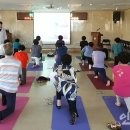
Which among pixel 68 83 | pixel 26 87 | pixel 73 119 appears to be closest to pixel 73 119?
pixel 73 119

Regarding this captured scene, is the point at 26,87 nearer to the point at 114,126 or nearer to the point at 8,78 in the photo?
the point at 8,78

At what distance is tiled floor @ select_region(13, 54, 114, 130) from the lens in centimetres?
405

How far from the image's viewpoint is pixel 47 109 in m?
4.76

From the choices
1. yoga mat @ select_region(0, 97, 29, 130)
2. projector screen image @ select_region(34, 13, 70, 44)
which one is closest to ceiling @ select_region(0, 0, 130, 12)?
projector screen image @ select_region(34, 13, 70, 44)

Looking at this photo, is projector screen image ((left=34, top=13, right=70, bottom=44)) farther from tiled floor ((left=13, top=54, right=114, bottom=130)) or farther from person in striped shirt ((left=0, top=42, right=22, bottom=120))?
person in striped shirt ((left=0, top=42, right=22, bottom=120))

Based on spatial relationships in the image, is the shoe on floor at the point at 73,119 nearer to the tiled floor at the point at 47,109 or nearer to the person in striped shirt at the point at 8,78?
the tiled floor at the point at 47,109

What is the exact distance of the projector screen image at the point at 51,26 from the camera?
51.3ft

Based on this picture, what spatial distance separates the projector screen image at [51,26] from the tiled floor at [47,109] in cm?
902

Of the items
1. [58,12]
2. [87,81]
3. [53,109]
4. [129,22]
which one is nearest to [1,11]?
[58,12]

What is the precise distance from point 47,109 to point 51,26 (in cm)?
1144

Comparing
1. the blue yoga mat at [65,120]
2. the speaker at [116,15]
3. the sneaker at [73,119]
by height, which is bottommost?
the blue yoga mat at [65,120]

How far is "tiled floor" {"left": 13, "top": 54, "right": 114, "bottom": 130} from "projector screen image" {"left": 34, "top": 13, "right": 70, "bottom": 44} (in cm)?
902

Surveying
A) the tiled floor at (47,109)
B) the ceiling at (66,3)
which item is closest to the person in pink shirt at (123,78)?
the tiled floor at (47,109)

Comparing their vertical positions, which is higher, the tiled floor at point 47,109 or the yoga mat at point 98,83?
the yoga mat at point 98,83
